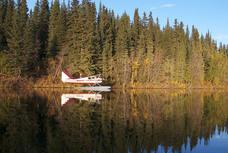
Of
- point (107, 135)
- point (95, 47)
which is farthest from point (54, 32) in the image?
point (107, 135)

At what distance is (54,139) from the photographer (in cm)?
1091

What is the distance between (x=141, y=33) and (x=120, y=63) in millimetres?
12002

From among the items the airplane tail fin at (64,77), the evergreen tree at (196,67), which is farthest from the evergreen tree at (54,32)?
the evergreen tree at (196,67)

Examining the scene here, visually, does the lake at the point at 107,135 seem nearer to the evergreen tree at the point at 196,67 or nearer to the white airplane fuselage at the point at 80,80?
the white airplane fuselage at the point at 80,80

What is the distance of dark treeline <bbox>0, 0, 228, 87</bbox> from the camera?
50541 millimetres

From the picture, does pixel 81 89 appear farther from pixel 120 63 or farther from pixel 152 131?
pixel 152 131

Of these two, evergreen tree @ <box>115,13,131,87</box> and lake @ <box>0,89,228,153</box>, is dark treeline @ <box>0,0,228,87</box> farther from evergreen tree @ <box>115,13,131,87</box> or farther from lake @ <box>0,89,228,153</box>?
lake @ <box>0,89,228,153</box>

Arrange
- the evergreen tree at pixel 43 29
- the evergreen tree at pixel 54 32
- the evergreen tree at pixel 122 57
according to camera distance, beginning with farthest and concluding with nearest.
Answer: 1. the evergreen tree at pixel 122 57
2. the evergreen tree at pixel 43 29
3. the evergreen tree at pixel 54 32

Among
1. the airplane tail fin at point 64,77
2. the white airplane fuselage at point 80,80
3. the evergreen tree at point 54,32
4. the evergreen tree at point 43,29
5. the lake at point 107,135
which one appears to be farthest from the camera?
the evergreen tree at point 43,29

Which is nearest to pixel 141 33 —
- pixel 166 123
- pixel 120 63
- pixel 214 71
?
pixel 120 63

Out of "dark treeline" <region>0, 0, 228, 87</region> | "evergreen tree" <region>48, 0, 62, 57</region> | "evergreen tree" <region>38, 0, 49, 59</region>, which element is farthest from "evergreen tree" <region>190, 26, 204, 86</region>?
"evergreen tree" <region>38, 0, 49, 59</region>

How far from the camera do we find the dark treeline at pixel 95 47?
50541 mm

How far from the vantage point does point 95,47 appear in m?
59.1

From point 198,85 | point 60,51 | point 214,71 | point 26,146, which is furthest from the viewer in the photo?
point 214,71
